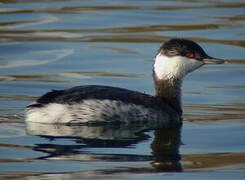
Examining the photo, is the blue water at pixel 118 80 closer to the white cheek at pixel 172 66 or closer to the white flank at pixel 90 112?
the white flank at pixel 90 112

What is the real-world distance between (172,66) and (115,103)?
1.07m

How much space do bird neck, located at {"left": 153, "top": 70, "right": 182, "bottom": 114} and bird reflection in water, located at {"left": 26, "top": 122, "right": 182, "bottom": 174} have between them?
0.65 metres

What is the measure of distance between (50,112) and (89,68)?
430 cm

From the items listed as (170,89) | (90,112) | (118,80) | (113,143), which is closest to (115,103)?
(90,112)

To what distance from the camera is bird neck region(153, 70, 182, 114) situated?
9.62 meters

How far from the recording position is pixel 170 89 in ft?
31.7

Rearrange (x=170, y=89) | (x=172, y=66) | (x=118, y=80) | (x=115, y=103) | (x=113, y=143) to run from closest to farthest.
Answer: (x=113, y=143) < (x=115, y=103) < (x=172, y=66) < (x=170, y=89) < (x=118, y=80)

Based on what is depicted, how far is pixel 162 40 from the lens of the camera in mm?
15164

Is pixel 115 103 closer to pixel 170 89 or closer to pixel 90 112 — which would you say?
pixel 90 112

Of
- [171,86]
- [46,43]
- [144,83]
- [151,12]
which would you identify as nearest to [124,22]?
[151,12]

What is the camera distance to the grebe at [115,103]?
29.1 ft

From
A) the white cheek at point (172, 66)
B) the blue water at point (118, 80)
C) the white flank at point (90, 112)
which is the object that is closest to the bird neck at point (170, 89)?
the white cheek at point (172, 66)

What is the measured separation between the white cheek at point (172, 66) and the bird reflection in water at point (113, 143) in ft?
2.58

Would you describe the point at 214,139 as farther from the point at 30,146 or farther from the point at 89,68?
the point at 89,68
